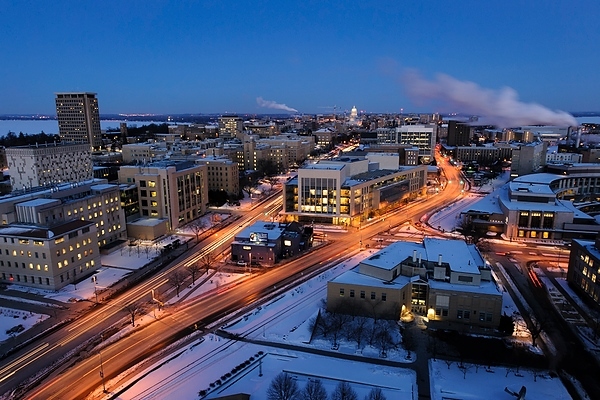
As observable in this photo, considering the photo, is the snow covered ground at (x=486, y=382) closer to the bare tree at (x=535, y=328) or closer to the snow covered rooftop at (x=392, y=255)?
the bare tree at (x=535, y=328)

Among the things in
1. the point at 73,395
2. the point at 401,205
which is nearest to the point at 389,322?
the point at 73,395

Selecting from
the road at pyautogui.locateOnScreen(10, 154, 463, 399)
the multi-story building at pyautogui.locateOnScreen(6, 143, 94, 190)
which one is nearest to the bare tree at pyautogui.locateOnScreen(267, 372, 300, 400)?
the road at pyautogui.locateOnScreen(10, 154, 463, 399)

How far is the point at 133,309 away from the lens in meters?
32.2

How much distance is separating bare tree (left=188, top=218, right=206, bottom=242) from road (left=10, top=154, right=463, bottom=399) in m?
5.94

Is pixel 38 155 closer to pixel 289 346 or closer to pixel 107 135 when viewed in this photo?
pixel 289 346

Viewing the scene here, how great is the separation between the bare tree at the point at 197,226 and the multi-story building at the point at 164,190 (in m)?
1.09

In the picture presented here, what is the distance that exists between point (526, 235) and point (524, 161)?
1699 inches

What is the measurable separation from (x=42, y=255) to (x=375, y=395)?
100.0 feet

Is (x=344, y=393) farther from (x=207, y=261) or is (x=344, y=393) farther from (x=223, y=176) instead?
(x=223, y=176)

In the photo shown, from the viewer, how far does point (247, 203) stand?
7175 centimetres

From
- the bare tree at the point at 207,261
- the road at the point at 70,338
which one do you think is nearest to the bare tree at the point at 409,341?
the bare tree at the point at 207,261

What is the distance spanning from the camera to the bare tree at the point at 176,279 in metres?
36.3

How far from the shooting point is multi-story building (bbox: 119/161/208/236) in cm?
5422

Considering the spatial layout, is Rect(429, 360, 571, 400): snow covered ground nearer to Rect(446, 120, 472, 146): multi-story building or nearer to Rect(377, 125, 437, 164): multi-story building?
Rect(377, 125, 437, 164): multi-story building
